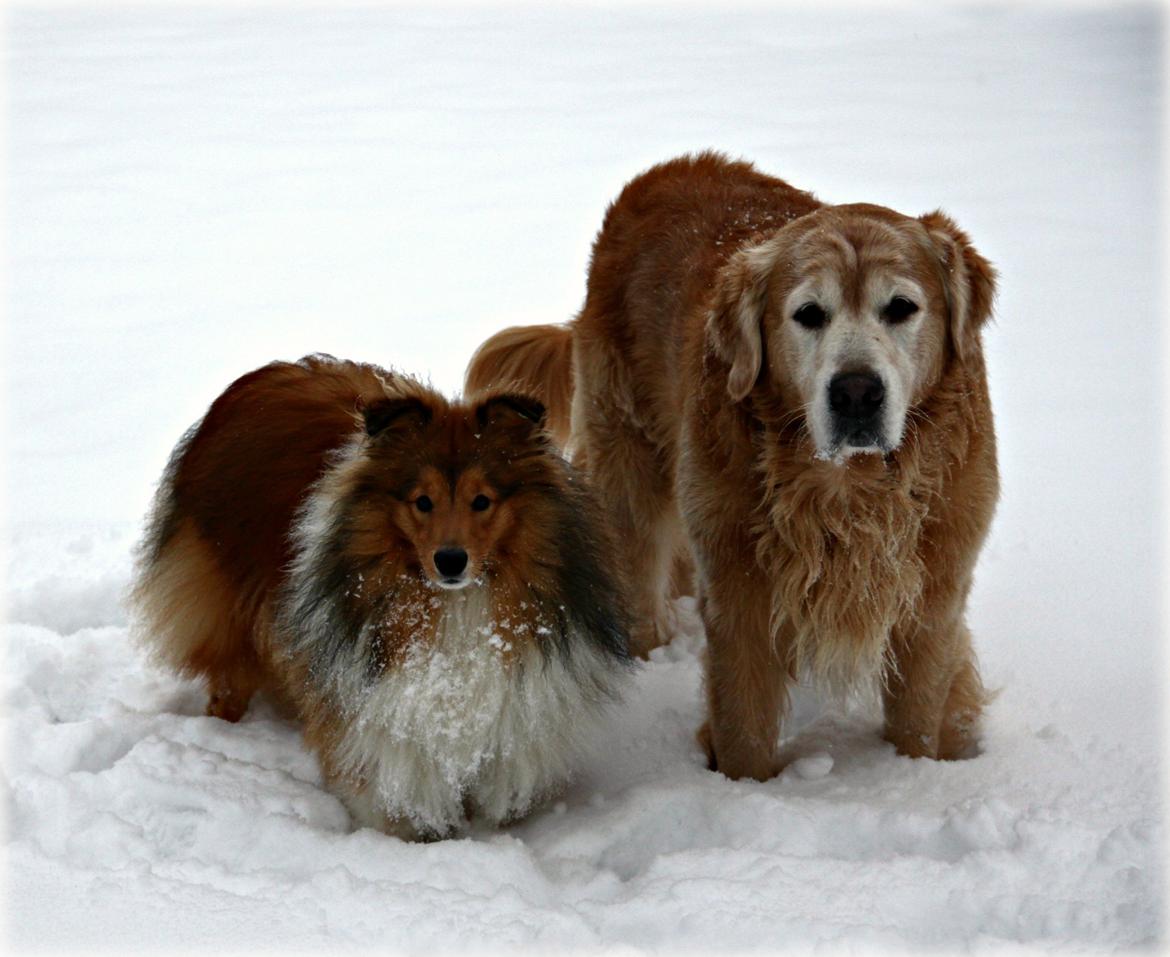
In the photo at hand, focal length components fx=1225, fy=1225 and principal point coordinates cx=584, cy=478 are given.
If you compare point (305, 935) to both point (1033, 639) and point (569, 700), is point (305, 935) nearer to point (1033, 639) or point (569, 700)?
point (569, 700)

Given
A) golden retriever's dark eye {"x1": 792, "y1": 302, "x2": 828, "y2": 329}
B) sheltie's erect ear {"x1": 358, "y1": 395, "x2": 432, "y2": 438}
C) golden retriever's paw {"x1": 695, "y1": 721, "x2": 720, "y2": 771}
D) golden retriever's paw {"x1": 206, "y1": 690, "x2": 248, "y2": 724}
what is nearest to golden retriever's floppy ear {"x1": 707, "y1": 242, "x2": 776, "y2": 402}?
golden retriever's dark eye {"x1": 792, "y1": 302, "x2": 828, "y2": 329}

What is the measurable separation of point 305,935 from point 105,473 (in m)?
4.17

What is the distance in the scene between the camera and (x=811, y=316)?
11.7 ft

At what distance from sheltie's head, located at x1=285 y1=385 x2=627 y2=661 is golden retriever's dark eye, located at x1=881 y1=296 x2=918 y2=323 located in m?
1.04

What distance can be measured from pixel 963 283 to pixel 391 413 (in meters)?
1.74

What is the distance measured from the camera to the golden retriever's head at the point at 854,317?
3.39 meters

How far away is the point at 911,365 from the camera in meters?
3.50

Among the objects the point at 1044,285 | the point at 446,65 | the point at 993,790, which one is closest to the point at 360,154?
the point at 446,65

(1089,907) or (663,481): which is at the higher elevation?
(663,481)

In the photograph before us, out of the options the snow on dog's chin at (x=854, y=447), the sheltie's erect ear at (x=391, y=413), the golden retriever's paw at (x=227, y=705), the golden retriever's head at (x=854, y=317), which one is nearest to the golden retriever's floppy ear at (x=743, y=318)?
the golden retriever's head at (x=854, y=317)

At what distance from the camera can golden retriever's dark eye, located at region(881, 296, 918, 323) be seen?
3498 mm

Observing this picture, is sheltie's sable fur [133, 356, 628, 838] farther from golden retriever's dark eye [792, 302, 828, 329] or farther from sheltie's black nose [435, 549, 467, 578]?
golden retriever's dark eye [792, 302, 828, 329]

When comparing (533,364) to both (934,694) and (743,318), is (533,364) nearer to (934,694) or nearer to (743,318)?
(743,318)

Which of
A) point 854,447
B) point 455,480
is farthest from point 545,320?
point 854,447
